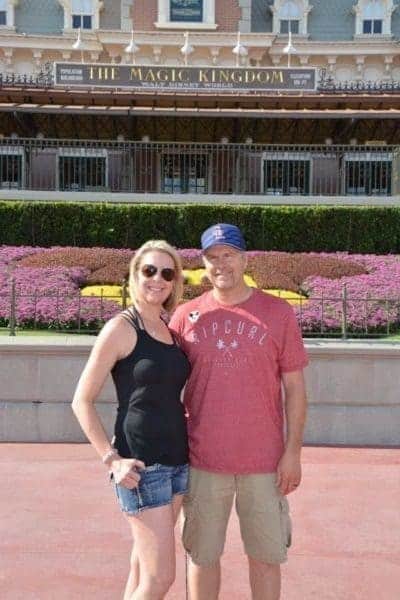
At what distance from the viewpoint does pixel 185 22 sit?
35781mm

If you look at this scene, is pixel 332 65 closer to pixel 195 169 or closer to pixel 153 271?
pixel 195 169

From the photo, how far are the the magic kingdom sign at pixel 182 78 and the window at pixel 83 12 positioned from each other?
14840 millimetres

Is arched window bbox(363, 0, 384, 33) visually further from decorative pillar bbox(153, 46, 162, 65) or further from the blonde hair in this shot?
the blonde hair

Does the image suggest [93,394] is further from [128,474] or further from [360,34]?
[360,34]

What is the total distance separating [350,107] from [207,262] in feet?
66.5

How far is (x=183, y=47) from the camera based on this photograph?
34.2 meters

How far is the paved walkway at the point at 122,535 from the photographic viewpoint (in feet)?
14.1

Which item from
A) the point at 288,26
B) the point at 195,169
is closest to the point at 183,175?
the point at 195,169

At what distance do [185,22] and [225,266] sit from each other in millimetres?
34995

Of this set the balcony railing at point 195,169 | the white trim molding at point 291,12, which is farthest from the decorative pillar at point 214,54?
the balcony railing at point 195,169

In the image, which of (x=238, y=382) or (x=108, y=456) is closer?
(x=108, y=456)

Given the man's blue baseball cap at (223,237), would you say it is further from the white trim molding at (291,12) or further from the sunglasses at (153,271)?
the white trim molding at (291,12)

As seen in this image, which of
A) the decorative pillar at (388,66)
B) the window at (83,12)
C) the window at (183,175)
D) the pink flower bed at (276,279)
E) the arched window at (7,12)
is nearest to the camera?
the pink flower bed at (276,279)

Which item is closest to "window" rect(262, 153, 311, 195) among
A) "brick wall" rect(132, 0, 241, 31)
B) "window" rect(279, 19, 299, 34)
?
"brick wall" rect(132, 0, 241, 31)
